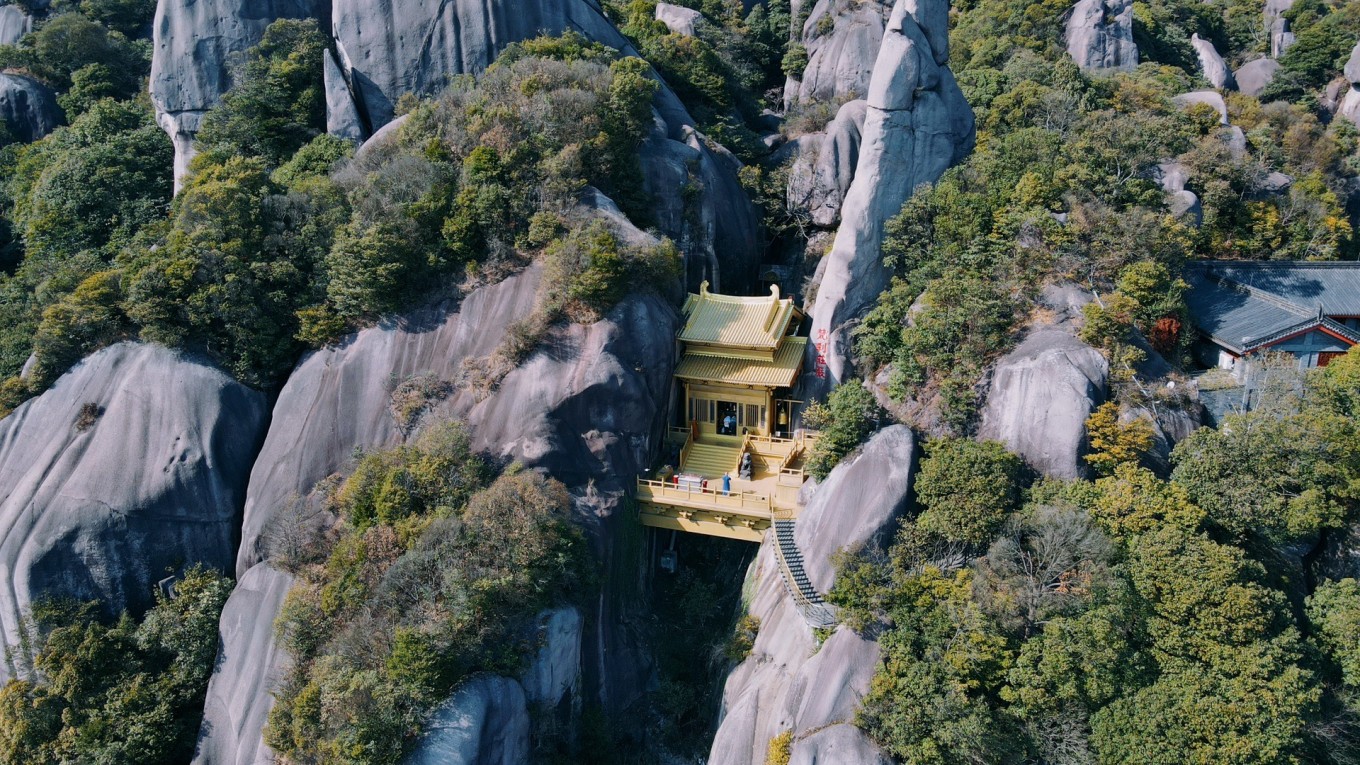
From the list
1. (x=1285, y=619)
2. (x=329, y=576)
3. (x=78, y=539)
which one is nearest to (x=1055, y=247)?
(x=1285, y=619)

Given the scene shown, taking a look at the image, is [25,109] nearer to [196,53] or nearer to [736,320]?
[196,53]

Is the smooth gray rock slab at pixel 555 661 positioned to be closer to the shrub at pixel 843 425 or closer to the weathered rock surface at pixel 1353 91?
the shrub at pixel 843 425

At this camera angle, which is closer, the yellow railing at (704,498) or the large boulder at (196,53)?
the yellow railing at (704,498)

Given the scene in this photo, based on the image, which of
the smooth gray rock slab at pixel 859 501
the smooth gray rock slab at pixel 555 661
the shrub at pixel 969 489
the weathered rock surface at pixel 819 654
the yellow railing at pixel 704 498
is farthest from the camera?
the yellow railing at pixel 704 498

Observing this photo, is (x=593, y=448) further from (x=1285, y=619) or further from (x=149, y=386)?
(x=1285, y=619)

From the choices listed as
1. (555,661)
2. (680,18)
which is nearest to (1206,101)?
(680,18)

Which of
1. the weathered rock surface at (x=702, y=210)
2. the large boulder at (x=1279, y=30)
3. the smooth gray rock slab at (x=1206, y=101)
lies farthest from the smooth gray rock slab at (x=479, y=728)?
the large boulder at (x=1279, y=30)
